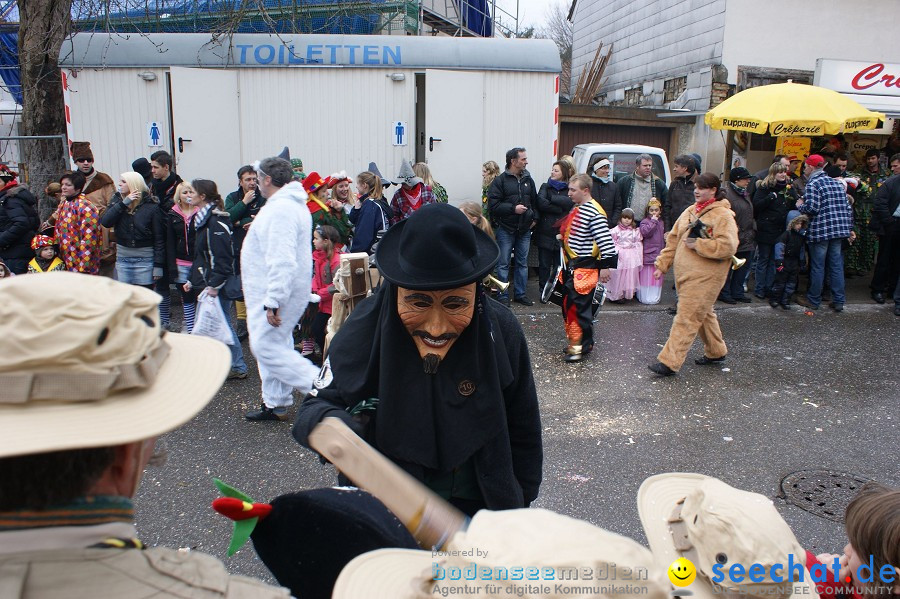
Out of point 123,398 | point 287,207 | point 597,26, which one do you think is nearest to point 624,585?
point 123,398

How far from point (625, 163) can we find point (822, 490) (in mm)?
7518

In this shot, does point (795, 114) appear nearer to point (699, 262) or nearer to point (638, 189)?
point (638, 189)

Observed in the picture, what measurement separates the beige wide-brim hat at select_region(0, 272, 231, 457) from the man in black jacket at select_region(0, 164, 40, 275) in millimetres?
7886

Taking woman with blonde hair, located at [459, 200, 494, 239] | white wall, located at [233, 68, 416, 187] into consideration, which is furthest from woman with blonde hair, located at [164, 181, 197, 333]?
woman with blonde hair, located at [459, 200, 494, 239]

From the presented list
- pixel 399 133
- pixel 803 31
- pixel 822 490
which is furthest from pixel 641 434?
pixel 803 31

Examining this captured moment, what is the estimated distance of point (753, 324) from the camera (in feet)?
29.0

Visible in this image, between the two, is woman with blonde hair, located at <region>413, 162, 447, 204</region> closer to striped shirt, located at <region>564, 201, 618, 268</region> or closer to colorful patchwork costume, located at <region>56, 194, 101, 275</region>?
striped shirt, located at <region>564, 201, 618, 268</region>

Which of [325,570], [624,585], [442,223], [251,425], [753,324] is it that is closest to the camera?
[624,585]

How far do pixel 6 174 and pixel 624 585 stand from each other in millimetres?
9500

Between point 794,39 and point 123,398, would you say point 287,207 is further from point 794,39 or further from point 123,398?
point 794,39

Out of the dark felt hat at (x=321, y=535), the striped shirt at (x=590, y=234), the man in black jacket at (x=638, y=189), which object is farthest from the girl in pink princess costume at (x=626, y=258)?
the dark felt hat at (x=321, y=535)

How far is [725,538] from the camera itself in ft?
5.40

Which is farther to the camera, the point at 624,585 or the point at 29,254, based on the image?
the point at 29,254

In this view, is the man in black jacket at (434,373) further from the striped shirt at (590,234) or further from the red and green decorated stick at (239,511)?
the striped shirt at (590,234)
